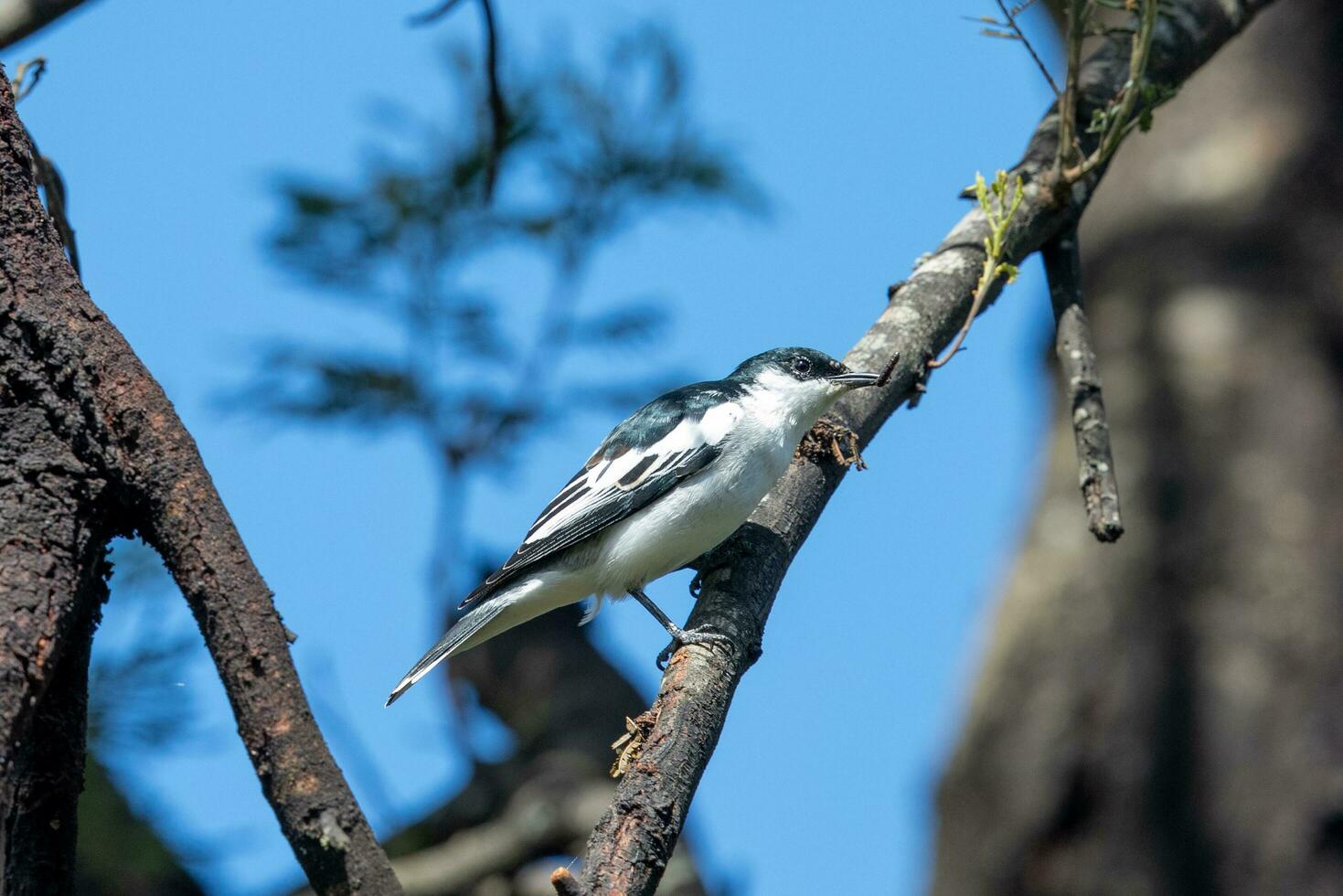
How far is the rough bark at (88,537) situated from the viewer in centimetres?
213

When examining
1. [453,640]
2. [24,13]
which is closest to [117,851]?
[453,640]

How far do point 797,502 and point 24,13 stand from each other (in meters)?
2.58

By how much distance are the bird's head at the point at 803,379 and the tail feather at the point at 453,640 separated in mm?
1212

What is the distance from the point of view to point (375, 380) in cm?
→ 642

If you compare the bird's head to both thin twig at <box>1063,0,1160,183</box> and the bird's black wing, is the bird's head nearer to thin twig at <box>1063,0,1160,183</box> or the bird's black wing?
the bird's black wing

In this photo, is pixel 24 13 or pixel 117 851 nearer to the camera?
pixel 24 13

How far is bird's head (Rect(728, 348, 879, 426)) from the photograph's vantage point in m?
4.18

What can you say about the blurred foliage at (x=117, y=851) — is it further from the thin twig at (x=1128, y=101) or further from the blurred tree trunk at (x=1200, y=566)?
the blurred tree trunk at (x=1200, y=566)

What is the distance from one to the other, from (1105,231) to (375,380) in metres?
6.00

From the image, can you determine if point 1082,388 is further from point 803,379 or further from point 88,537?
point 88,537

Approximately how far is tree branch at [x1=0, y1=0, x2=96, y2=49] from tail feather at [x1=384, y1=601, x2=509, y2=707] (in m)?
2.09

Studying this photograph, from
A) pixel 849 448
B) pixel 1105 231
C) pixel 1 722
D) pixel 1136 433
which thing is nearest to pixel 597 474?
pixel 849 448

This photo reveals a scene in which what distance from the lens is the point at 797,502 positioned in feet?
13.1

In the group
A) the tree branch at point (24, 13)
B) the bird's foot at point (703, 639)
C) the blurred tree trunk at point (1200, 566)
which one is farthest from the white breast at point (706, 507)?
the blurred tree trunk at point (1200, 566)
